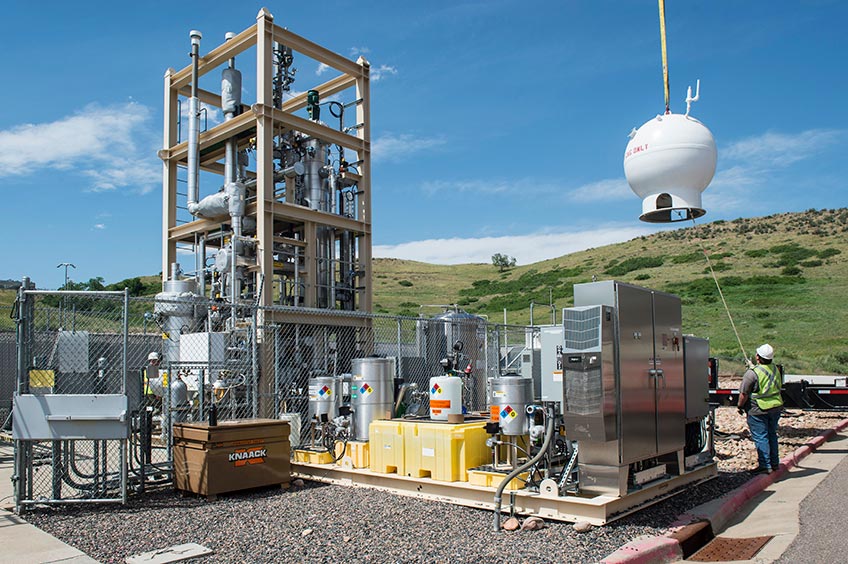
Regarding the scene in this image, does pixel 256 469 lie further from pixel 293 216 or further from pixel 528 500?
pixel 293 216

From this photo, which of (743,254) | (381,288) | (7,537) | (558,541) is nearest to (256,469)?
(7,537)

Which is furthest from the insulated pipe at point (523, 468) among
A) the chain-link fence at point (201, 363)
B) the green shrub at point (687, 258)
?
the green shrub at point (687, 258)

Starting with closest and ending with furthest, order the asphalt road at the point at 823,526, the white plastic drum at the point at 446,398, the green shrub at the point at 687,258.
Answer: the asphalt road at the point at 823,526
the white plastic drum at the point at 446,398
the green shrub at the point at 687,258

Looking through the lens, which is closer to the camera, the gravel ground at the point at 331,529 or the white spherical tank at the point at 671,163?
the gravel ground at the point at 331,529

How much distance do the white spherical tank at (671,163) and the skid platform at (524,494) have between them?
3.69m

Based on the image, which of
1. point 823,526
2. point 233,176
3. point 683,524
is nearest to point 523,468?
point 683,524

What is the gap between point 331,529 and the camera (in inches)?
273

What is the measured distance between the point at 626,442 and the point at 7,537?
248 inches

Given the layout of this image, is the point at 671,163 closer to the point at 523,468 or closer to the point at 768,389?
the point at 768,389

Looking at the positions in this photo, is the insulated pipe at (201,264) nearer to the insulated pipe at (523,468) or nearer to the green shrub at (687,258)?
the insulated pipe at (523,468)

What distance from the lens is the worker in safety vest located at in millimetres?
10117

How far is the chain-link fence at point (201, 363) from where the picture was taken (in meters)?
8.94

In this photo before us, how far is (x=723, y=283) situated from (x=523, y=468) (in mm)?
51058

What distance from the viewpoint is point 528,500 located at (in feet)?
23.8
